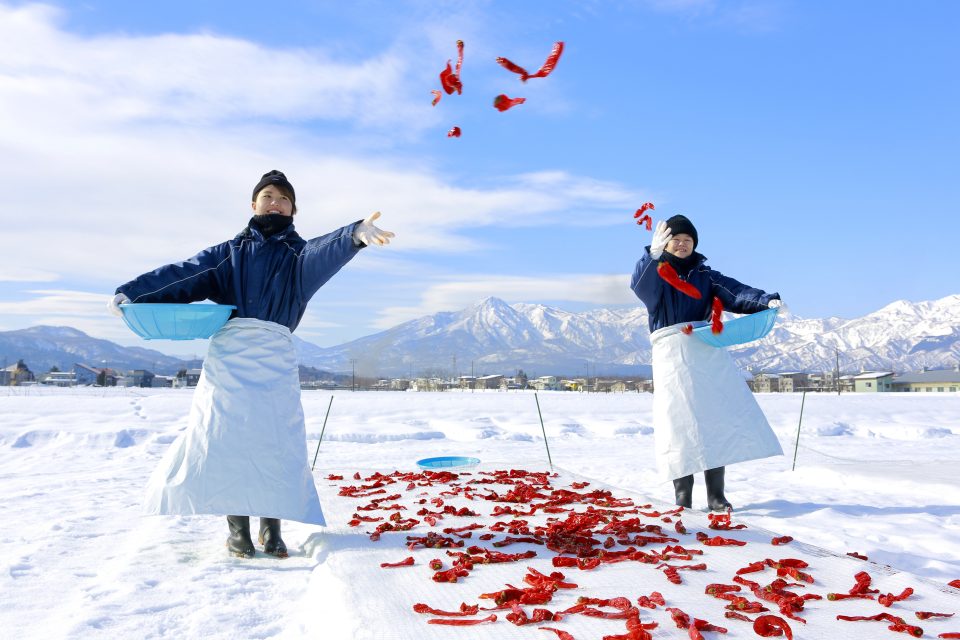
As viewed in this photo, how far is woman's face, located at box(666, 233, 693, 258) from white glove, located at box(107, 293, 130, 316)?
4.17m

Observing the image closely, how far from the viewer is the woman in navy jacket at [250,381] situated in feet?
13.3

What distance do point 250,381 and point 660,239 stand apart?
3.47m

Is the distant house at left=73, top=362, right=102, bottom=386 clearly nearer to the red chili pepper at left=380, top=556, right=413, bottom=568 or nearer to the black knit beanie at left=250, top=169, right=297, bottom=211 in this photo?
the black knit beanie at left=250, top=169, right=297, bottom=211

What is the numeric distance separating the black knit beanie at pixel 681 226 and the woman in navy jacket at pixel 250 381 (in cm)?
267

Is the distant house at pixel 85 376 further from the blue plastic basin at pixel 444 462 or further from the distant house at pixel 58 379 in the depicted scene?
the blue plastic basin at pixel 444 462

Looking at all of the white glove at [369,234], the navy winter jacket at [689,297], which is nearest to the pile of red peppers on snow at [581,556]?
the navy winter jacket at [689,297]

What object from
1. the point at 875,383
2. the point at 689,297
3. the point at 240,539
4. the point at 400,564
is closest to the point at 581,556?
the point at 400,564

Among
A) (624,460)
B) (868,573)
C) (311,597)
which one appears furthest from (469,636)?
(624,460)

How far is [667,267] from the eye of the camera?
5.48 meters

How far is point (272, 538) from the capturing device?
14.0 ft

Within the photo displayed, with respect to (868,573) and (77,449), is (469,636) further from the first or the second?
(77,449)

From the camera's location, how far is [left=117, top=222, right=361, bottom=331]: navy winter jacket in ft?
14.1

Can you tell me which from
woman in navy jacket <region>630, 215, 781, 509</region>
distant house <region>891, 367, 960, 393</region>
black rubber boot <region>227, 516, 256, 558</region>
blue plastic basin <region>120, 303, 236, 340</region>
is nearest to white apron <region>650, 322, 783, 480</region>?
woman in navy jacket <region>630, 215, 781, 509</region>

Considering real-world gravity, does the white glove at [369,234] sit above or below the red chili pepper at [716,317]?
above
